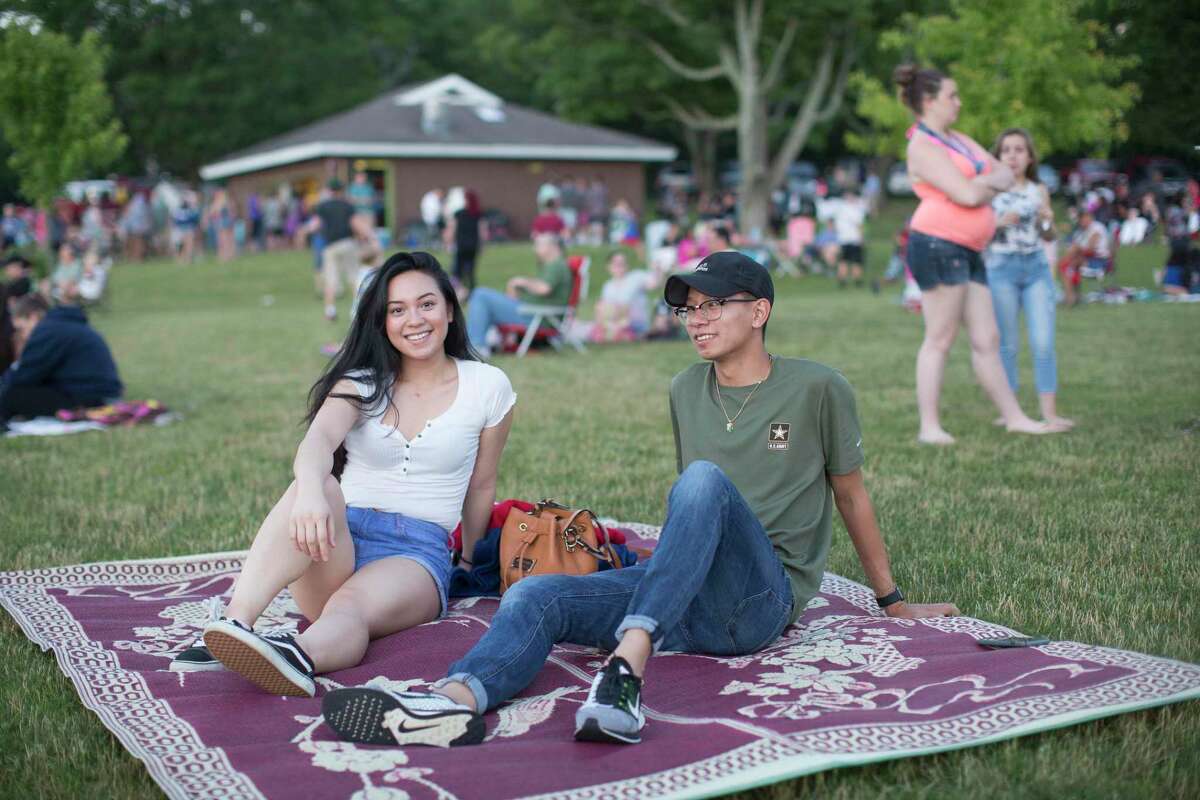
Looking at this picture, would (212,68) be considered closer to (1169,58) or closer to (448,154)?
(448,154)

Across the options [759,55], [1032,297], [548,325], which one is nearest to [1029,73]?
[759,55]

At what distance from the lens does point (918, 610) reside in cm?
446

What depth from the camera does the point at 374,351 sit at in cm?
465

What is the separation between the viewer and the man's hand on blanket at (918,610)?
444 centimetres

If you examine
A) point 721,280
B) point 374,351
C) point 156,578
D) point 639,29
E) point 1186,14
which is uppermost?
point 639,29

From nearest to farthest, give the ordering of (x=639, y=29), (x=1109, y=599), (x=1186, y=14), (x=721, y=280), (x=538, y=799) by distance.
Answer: (x=538, y=799) → (x=721, y=280) → (x=1109, y=599) → (x=1186, y=14) → (x=639, y=29)

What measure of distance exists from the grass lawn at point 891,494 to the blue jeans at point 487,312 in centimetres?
69

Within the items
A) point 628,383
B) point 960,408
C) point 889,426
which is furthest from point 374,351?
point 628,383

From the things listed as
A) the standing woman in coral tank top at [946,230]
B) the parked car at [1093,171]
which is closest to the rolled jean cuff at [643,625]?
the standing woman in coral tank top at [946,230]

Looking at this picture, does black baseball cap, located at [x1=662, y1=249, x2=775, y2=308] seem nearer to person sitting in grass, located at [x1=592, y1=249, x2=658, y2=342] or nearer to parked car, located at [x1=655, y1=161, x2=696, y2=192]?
person sitting in grass, located at [x1=592, y1=249, x2=658, y2=342]

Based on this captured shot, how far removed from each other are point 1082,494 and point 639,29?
34150 millimetres

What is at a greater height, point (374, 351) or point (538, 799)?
point (374, 351)

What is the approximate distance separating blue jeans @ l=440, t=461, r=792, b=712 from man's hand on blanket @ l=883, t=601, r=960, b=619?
479 millimetres

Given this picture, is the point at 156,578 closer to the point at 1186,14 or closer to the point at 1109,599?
the point at 1109,599
